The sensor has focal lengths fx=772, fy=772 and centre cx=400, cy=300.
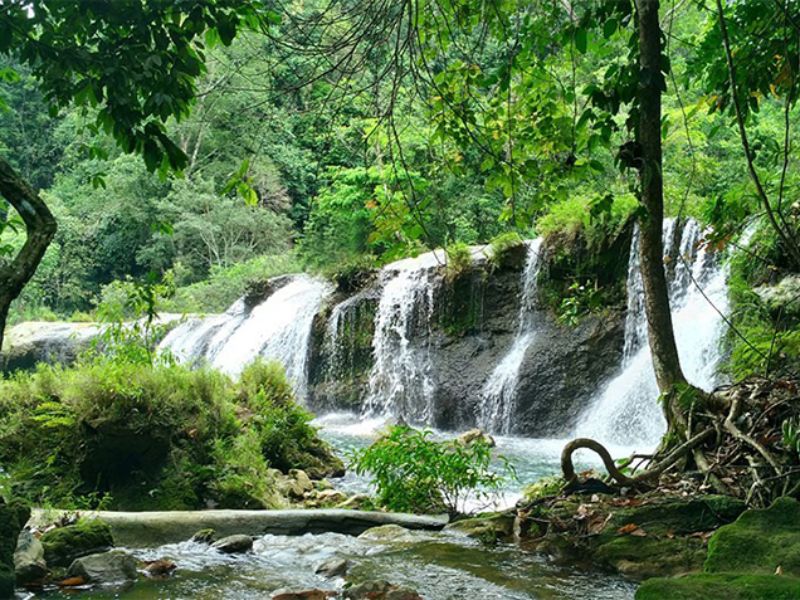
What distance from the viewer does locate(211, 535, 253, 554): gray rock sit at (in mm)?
5574

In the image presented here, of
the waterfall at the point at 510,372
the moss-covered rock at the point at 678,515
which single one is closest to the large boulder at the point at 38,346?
the waterfall at the point at 510,372

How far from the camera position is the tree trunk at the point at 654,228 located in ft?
15.4

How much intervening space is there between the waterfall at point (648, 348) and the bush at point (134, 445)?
6.54 meters

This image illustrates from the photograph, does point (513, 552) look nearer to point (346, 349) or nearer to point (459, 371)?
point (459, 371)

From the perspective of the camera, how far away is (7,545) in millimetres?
4160

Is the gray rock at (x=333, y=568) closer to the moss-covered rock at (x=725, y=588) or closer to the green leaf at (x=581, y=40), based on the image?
the moss-covered rock at (x=725, y=588)

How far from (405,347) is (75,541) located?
39.2 ft

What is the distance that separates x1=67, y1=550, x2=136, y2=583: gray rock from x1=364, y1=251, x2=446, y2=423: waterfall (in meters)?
11.2

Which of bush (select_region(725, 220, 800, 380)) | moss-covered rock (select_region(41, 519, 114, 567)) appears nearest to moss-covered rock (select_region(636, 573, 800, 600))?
bush (select_region(725, 220, 800, 380))

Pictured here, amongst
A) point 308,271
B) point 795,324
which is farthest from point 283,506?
point 308,271

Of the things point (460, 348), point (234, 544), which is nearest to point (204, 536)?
point (234, 544)

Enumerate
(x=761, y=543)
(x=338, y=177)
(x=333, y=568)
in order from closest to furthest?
(x=761, y=543) < (x=333, y=568) < (x=338, y=177)

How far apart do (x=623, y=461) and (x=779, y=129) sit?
19431mm

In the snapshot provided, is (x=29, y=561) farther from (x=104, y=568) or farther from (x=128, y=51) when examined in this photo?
(x=128, y=51)
